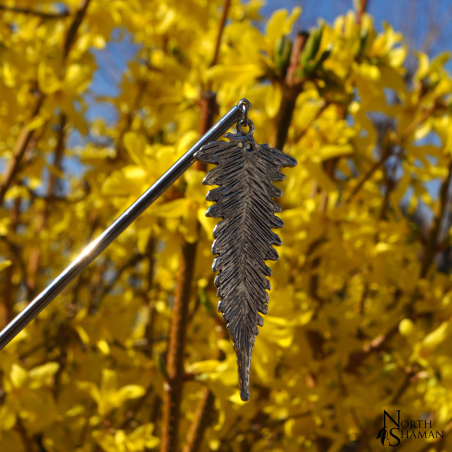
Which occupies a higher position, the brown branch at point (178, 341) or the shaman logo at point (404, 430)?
the brown branch at point (178, 341)

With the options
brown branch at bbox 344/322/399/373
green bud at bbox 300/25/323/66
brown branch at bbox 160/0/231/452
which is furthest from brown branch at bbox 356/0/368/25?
brown branch at bbox 344/322/399/373

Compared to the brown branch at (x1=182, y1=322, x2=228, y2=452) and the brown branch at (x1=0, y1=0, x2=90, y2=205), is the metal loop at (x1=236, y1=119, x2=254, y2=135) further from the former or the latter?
the brown branch at (x1=0, y1=0, x2=90, y2=205)

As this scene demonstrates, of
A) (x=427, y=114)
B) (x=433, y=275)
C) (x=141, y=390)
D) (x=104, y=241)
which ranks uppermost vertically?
(x=427, y=114)

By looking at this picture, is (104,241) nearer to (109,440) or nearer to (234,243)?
(234,243)

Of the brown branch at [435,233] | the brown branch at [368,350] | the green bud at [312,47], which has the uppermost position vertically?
the green bud at [312,47]

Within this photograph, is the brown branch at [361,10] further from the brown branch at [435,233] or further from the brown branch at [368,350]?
the brown branch at [368,350]

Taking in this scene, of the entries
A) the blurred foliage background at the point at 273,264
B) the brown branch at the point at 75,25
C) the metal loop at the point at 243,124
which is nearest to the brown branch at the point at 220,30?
the blurred foliage background at the point at 273,264

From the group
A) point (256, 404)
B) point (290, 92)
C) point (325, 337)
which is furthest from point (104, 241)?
point (325, 337)
